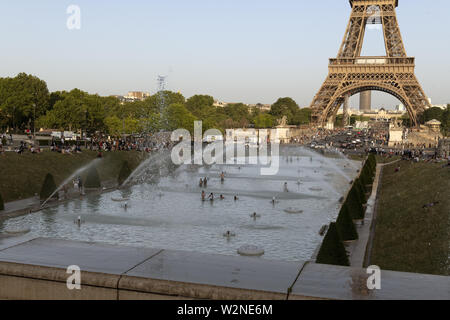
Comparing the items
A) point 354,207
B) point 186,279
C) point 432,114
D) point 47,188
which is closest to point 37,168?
point 47,188

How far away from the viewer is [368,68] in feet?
371

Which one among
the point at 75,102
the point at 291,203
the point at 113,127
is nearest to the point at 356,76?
the point at 113,127

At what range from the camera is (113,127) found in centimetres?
9969

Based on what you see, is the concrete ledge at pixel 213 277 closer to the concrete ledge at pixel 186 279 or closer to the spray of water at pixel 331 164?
the concrete ledge at pixel 186 279

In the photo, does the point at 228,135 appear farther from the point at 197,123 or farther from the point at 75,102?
the point at 75,102

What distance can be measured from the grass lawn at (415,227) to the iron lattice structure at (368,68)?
78.7 m

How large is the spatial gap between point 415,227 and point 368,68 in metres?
99.0

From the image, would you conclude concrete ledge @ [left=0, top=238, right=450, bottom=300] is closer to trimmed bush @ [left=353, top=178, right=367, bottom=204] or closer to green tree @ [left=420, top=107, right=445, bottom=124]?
trimmed bush @ [left=353, top=178, right=367, bottom=204]

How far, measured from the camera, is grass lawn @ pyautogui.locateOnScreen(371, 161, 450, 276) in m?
17.1

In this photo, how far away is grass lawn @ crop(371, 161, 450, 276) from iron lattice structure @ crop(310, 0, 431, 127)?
3100 inches

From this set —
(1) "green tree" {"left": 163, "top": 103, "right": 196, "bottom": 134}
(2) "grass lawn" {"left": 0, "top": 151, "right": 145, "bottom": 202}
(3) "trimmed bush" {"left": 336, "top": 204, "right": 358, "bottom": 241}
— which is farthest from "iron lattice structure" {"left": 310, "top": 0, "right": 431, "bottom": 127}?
(3) "trimmed bush" {"left": 336, "top": 204, "right": 358, "bottom": 241}

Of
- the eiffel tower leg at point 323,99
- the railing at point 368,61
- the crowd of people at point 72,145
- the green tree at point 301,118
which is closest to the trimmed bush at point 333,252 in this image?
the crowd of people at point 72,145

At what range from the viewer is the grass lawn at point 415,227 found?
1711 centimetres
